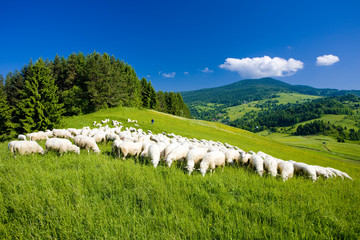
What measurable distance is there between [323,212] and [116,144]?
27.1 feet

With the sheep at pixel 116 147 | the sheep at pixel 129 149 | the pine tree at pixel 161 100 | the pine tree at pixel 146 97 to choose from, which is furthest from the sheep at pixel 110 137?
the pine tree at pixel 161 100

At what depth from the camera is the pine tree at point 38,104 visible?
20703 millimetres

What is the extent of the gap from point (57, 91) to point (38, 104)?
57.8 feet

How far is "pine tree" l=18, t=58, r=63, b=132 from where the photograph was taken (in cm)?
2070

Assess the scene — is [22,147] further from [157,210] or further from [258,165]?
[258,165]

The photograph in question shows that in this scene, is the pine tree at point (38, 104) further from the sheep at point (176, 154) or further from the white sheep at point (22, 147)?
the sheep at point (176, 154)

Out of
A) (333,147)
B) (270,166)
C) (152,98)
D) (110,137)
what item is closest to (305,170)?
(270,166)

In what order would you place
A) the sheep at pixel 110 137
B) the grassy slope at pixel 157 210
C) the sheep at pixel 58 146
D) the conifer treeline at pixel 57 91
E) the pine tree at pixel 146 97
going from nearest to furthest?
the grassy slope at pixel 157 210 < the sheep at pixel 58 146 < the sheep at pixel 110 137 < the conifer treeline at pixel 57 91 < the pine tree at pixel 146 97

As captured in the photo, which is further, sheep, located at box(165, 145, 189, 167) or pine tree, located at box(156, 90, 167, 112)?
pine tree, located at box(156, 90, 167, 112)

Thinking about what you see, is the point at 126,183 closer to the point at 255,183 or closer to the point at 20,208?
the point at 20,208

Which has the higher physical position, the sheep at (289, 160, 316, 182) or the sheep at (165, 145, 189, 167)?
the sheep at (165, 145, 189, 167)

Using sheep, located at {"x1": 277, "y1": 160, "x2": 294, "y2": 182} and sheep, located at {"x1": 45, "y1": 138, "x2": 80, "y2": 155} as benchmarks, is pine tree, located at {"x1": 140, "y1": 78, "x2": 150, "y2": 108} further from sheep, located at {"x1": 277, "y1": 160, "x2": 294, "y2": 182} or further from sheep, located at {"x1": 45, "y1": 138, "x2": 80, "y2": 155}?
sheep, located at {"x1": 277, "y1": 160, "x2": 294, "y2": 182}

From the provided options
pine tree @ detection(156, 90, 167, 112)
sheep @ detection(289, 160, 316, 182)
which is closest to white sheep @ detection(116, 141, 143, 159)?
sheep @ detection(289, 160, 316, 182)

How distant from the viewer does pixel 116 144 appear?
25.5ft
